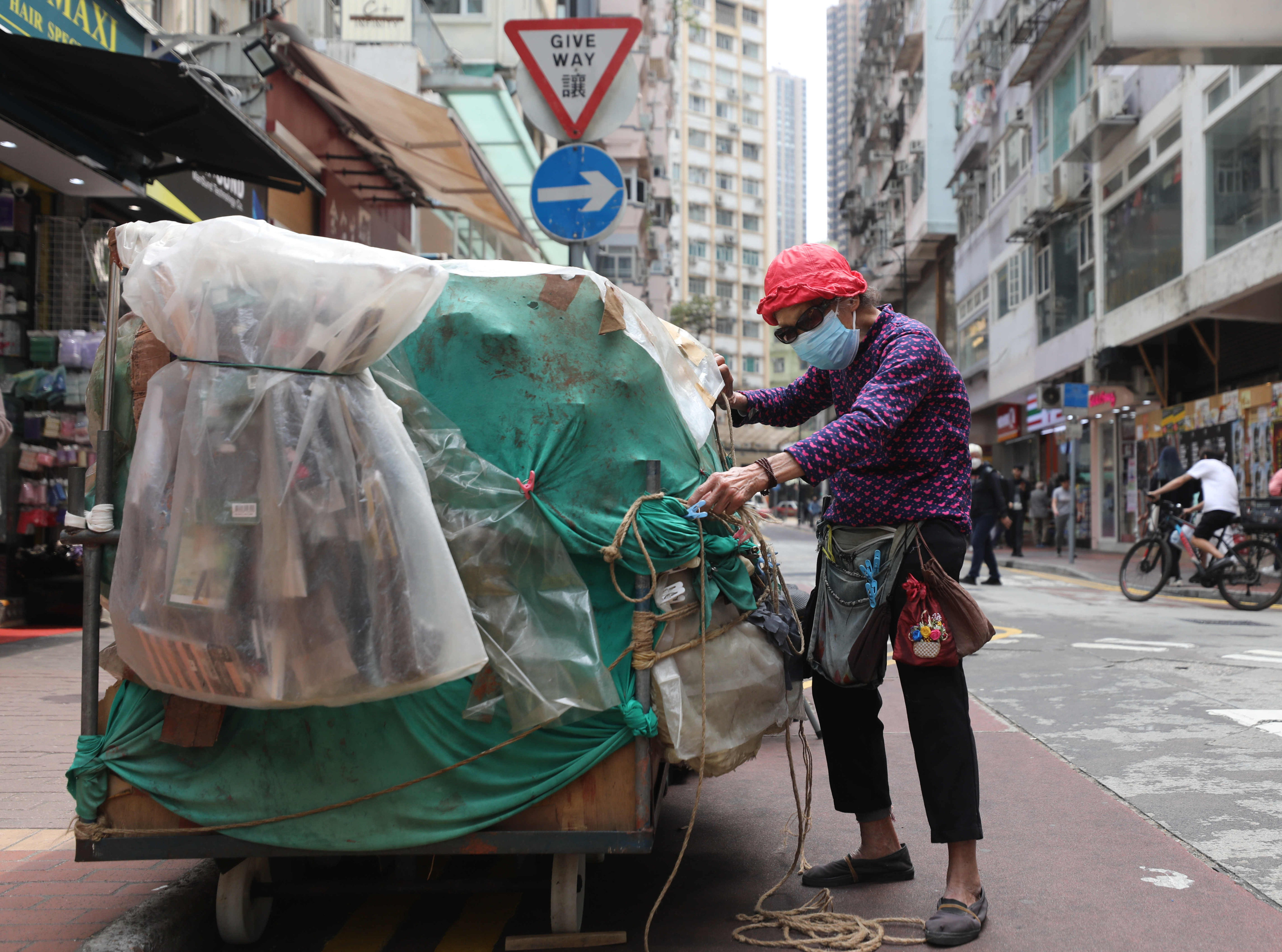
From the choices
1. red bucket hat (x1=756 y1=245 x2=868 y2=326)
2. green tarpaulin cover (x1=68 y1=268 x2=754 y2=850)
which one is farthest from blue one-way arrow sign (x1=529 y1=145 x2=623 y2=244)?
green tarpaulin cover (x1=68 y1=268 x2=754 y2=850)

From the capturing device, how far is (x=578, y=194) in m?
6.50

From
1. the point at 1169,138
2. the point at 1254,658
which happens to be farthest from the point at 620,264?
the point at 1254,658

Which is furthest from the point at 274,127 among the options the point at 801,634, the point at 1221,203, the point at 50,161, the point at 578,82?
the point at 1221,203

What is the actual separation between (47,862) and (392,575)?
6.24ft

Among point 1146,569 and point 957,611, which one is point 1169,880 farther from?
point 1146,569

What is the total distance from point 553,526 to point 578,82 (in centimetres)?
433

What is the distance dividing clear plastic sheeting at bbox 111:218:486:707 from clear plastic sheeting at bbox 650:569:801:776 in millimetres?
576

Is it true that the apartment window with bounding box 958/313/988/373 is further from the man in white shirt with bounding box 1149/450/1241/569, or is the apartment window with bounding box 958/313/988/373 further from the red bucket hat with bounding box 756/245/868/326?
the red bucket hat with bounding box 756/245/868/326

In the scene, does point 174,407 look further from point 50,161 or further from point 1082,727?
point 50,161

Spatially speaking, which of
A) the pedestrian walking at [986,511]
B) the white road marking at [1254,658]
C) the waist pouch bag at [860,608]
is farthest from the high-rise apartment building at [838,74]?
the waist pouch bag at [860,608]

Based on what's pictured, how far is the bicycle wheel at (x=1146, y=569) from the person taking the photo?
12.0m

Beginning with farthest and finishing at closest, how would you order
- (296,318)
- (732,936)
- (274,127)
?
(274,127) → (732,936) → (296,318)

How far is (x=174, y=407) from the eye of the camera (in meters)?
2.35

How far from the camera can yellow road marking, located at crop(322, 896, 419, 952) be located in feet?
9.68
